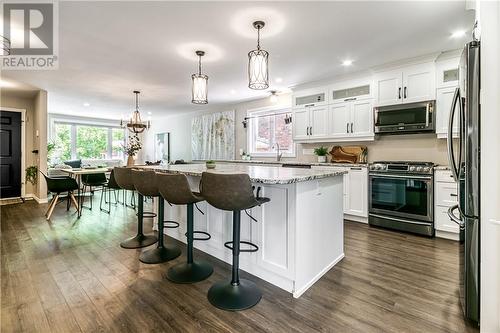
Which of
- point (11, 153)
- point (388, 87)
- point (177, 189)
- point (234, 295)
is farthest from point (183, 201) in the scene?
point (11, 153)

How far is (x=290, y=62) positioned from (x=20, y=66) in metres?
4.10

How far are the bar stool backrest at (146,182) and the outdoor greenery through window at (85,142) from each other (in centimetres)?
674

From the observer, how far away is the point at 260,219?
217cm

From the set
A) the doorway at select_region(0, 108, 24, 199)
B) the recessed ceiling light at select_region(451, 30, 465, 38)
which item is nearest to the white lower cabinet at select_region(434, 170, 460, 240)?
the recessed ceiling light at select_region(451, 30, 465, 38)

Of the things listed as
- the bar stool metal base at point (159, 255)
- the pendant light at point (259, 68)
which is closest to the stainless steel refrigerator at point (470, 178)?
the pendant light at point (259, 68)

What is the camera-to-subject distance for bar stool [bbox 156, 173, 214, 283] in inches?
81.1

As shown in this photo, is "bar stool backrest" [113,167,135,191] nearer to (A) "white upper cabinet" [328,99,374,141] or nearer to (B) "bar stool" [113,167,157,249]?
(B) "bar stool" [113,167,157,249]

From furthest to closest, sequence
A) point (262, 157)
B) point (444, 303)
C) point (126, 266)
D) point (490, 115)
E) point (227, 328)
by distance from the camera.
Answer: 1. point (262, 157)
2. point (126, 266)
3. point (444, 303)
4. point (227, 328)
5. point (490, 115)

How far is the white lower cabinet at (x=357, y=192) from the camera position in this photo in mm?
3871

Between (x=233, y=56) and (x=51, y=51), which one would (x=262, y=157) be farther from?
(x=51, y=51)

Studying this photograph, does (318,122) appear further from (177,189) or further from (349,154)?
(177,189)

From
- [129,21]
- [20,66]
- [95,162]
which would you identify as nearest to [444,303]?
[129,21]

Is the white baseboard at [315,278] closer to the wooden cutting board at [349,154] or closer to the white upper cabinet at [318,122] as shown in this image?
the wooden cutting board at [349,154]

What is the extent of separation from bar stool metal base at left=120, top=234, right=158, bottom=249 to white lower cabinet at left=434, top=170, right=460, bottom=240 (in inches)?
143
